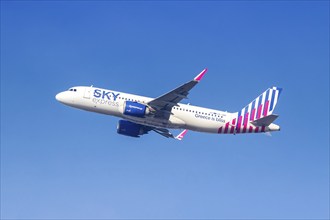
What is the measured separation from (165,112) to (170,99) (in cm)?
238

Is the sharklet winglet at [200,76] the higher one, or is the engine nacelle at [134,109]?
the sharklet winglet at [200,76]

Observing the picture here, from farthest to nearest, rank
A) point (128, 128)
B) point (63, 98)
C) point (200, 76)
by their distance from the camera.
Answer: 1. point (128, 128)
2. point (63, 98)
3. point (200, 76)

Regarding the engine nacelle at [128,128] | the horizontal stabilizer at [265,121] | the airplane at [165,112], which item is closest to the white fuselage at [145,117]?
the airplane at [165,112]

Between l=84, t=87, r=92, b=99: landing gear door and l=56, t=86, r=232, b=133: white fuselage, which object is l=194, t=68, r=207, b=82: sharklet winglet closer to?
l=56, t=86, r=232, b=133: white fuselage

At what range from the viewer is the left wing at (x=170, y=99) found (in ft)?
270

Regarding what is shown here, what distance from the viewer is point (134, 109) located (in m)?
85.9

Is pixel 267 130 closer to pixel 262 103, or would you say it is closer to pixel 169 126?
pixel 262 103

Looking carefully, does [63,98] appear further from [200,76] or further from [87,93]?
[200,76]

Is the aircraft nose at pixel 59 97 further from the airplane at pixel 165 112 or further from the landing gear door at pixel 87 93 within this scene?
the landing gear door at pixel 87 93

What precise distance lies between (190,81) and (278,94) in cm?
1795

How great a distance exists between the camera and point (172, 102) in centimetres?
8662

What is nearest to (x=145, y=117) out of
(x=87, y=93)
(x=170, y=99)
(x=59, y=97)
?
(x=170, y=99)

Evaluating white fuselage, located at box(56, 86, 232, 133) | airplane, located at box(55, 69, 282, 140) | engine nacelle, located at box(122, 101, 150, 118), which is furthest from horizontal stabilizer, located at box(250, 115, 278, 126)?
engine nacelle, located at box(122, 101, 150, 118)

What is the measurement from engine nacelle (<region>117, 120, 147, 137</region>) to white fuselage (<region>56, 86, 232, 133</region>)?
447cm
